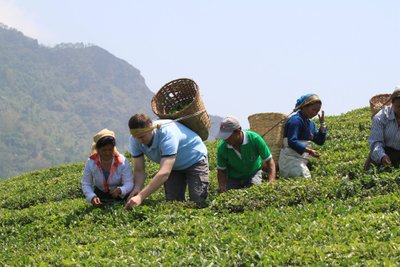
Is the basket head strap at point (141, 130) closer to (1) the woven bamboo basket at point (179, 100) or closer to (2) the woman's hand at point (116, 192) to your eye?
(2) the woman's hand at point (116, 192)

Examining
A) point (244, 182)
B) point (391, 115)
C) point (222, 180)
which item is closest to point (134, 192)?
point (222, 180)

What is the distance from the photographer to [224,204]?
835cm

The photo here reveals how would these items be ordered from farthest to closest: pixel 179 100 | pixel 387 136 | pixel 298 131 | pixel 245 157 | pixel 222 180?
pixel 179 100 < pixel 298 131 < pixel 222 180 < pixel 245 157 < pixel 387 136

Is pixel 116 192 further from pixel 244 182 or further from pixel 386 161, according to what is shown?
pixel 386 161

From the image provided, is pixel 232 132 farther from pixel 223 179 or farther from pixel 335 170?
pixel 335 170

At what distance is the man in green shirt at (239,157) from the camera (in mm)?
9008

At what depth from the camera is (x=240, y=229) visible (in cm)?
708

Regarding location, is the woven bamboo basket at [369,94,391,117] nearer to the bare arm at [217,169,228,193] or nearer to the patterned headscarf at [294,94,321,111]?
the patterned headscarf at [294,94,321,111]

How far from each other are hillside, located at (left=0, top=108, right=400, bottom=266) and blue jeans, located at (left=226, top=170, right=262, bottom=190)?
1.59 feet

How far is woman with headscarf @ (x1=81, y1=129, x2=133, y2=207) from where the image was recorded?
29.1 ft

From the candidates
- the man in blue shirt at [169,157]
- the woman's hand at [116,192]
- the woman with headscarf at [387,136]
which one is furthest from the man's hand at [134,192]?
the woman with headscarf at [387,136]

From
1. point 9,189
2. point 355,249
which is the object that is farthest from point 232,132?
point 9,189

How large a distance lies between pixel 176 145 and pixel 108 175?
1.19 meters

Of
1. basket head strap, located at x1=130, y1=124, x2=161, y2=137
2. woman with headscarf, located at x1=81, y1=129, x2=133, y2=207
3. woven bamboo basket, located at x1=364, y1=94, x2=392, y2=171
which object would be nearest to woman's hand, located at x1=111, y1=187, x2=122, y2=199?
woman with headscarf, located at x1=81, y1=129, x2=133, y2=207
